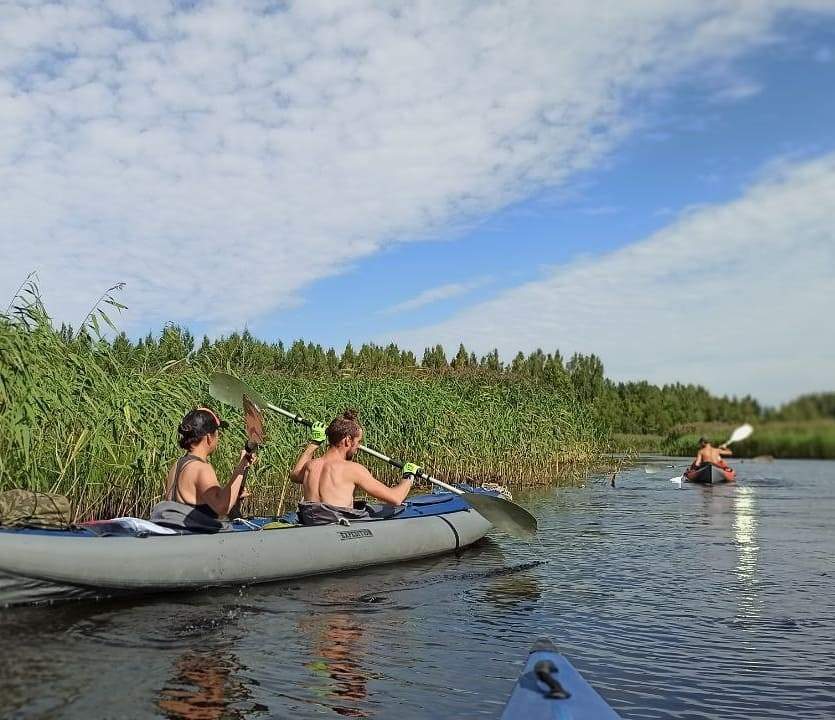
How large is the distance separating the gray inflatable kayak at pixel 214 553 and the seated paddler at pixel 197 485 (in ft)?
0.58

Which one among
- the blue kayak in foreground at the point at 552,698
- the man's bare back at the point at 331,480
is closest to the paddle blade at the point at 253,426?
the man's bare back at the point at 331,480

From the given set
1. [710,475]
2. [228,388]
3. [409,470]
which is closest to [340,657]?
[409,470]

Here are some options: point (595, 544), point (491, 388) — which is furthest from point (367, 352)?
point (595, 544)

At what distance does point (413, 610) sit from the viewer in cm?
541

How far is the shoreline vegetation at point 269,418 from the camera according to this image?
18.0 ft

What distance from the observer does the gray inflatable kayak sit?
15.5 ft

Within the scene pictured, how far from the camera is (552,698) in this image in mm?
2455

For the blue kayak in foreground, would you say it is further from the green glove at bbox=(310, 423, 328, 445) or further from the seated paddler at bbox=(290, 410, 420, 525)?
the green glove at bbox=(310, 423, 328, 445)

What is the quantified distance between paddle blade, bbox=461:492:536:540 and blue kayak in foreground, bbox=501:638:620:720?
4.74 metres

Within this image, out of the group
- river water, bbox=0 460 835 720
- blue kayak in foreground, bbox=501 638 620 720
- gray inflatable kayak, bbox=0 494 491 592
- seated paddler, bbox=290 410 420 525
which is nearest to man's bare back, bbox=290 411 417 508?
seated paddler, bbox=290 410 420 525

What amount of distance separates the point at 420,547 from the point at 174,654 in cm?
333

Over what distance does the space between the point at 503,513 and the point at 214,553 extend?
117 inches

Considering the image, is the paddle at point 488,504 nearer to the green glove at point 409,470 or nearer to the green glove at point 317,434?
the green glove at point 409,470

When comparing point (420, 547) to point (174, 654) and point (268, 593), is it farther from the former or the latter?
point (174, 654)
